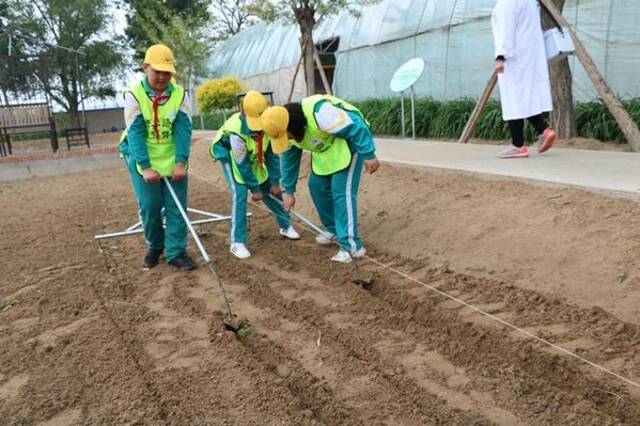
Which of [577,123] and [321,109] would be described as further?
[577,123]

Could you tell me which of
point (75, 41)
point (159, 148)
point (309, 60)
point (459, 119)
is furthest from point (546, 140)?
point (75, 41)

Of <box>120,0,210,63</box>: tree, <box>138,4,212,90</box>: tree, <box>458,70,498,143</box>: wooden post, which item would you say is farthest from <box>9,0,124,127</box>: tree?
<box>458,70,498,143</box>: wooden post

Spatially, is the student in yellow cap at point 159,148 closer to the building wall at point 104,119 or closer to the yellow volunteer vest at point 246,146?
the yellow volunteer vest at point 246,146

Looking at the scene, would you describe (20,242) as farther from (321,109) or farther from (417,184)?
(417,184)

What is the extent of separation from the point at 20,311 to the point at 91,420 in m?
1.81

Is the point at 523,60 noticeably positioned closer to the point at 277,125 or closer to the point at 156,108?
the point at 277,125

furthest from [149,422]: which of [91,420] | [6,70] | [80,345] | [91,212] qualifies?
[6,70]

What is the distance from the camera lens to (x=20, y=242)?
5.92 metres

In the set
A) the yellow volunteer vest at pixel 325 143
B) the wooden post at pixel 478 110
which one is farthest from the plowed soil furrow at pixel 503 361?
the wooden post at pixel 478 110

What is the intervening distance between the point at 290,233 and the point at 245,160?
105cm

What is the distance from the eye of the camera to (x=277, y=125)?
4141mm

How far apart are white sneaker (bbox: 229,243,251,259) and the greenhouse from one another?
6.05 m

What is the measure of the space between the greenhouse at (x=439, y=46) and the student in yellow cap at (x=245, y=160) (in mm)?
5586

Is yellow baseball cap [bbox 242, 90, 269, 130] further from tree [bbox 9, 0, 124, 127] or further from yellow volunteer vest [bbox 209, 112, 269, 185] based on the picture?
tree [bbox 9, 0, 124, 127]
